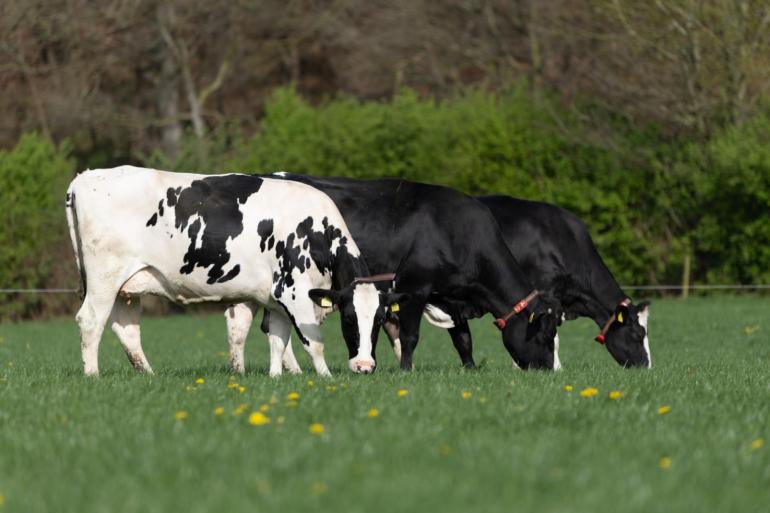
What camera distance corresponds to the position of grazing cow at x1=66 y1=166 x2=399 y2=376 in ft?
39.7

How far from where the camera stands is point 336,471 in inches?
257

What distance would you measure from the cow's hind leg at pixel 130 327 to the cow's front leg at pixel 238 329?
0.98 m

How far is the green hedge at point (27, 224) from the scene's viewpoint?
31766mm

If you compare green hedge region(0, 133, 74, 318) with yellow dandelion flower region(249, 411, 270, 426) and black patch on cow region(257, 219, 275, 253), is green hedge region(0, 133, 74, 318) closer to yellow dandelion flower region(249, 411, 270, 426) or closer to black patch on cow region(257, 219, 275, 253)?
black patch on cow region(257, 219, 275, 253)

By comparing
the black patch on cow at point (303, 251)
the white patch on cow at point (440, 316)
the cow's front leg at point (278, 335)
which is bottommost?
the white patch on cow at point (440, 316)

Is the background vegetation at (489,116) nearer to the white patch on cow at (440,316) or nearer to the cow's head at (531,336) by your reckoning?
the white patch on cow at (440,316)

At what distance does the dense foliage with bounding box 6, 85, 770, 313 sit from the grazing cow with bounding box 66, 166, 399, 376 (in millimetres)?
20062

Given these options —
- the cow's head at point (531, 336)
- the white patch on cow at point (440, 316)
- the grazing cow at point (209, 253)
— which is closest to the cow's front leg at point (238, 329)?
the grazing cow at point (209, 253)

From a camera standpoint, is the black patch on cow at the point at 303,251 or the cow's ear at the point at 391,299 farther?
the black patch on cow at the point at 303,251

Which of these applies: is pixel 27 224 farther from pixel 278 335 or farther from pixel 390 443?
pixel 390 443

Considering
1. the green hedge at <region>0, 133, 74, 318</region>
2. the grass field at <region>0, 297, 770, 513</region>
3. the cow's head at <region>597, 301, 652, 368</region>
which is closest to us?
the grass field at <region>0, 297, 770, 513</region>

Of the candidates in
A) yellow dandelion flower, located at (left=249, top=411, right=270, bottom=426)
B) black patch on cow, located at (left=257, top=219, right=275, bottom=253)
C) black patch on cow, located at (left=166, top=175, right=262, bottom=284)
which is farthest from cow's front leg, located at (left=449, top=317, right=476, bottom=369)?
yellow dandelion flower, located at (left=249, top=411, right=270, bottom=426)

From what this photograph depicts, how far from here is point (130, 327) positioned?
12719mm

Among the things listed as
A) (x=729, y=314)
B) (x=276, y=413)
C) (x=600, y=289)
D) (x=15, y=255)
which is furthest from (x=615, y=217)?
(x=276, y=413)
